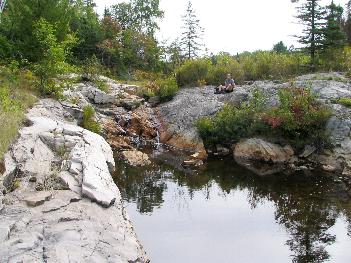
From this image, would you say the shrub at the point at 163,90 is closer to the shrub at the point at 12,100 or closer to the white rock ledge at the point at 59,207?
the shrub at the point at 12,100

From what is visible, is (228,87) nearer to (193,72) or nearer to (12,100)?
(193,72)

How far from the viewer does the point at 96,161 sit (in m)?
10.3

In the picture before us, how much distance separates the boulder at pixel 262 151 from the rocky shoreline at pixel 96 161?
45 millimetres

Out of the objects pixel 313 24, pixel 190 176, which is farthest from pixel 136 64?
pixel 190 176

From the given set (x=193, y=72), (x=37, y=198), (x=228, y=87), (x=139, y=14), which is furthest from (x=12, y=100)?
(x=139, y=14)

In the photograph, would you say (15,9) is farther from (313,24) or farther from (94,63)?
(313,24)

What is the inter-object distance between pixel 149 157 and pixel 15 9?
9.08 metres

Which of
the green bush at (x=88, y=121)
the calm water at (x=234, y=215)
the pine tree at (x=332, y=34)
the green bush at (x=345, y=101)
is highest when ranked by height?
the pine tree at (x=332, y=34)

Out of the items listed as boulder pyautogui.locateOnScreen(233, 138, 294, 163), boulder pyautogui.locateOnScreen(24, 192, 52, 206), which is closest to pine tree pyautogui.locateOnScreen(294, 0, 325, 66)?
boulder pyautogui.locateOnScreen(233, 138, 294, 163)

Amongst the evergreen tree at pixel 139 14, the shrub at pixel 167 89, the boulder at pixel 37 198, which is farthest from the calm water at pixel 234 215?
the evergreen tree at pixel 139 14

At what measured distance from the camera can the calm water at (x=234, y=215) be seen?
9.94 meters

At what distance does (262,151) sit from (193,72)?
11466 millimetres

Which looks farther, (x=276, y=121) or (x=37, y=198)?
(x=276, y=121)

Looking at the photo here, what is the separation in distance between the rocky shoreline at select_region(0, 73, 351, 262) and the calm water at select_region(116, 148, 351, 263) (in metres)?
1.51
